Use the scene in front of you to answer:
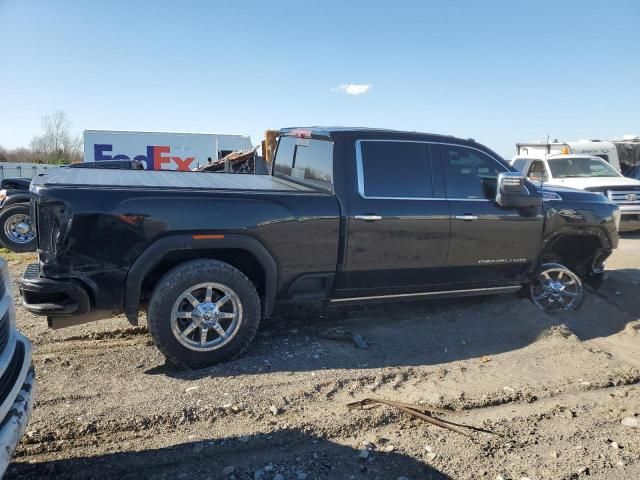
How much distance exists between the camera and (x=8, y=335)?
272cm

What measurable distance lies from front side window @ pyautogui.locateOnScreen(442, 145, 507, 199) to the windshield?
26.6 ft

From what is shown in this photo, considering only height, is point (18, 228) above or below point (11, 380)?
below

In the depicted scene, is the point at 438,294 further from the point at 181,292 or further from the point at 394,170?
the point at 181,292

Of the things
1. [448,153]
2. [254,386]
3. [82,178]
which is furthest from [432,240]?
[82,178]

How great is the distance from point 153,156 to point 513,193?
19.3m

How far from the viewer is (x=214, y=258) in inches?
171

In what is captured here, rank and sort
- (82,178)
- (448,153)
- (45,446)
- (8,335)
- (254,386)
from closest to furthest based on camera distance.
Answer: (8,335) → (45,446) → (254,386) → (82,178) → (448,153)

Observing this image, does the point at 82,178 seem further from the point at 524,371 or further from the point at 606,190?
the point at 606,190

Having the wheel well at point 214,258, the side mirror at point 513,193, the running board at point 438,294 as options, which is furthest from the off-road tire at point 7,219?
the side mirror at point 513,193

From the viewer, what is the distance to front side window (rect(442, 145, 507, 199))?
16.8ft

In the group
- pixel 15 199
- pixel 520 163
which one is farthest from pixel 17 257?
pixel 520 163

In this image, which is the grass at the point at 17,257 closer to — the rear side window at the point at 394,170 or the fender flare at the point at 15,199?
the fender flare at the point at 15,199

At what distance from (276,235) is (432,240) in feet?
5.09

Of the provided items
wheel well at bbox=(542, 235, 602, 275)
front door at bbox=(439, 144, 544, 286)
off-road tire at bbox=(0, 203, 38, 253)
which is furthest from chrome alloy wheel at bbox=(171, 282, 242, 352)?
off-road tire at bbox=(0, 203, 38, 253)
